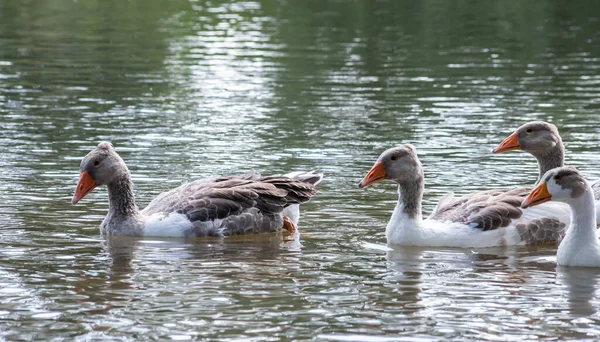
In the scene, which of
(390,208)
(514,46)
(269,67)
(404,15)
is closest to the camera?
(390,208)

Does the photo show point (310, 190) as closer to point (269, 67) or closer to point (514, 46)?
point (269, 67)

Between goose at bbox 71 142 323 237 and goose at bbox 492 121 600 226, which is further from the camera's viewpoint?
goose at bbox 492 121 600 226

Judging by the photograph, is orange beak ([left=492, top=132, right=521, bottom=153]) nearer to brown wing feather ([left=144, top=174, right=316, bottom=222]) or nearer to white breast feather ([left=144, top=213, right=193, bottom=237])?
brown wing feather ([left=144, top=174, right=316, bottom=222])

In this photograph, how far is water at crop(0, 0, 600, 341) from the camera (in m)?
12.6

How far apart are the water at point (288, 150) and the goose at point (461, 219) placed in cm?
21

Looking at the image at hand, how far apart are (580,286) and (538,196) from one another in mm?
1442

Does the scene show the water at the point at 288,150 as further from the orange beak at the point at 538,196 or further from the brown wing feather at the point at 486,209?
the orange beak at the point at 538,196

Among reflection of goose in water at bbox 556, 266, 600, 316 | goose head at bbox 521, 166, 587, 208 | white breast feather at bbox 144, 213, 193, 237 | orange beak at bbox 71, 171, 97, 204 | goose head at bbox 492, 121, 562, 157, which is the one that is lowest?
reflection of goose in water at bbox 556, 266, 600, 316

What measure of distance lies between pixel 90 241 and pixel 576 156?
9.55m

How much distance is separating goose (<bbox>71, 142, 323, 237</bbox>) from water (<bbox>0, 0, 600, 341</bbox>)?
0.79 ft

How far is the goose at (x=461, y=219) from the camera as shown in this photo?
631 inches

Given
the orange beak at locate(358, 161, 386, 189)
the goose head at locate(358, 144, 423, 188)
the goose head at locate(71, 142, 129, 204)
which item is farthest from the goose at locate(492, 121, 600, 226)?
the goose head at locate(71, 142, 129, 204)

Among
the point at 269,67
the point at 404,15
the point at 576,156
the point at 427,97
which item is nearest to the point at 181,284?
the point at 576,156

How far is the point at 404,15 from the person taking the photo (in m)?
52.4
